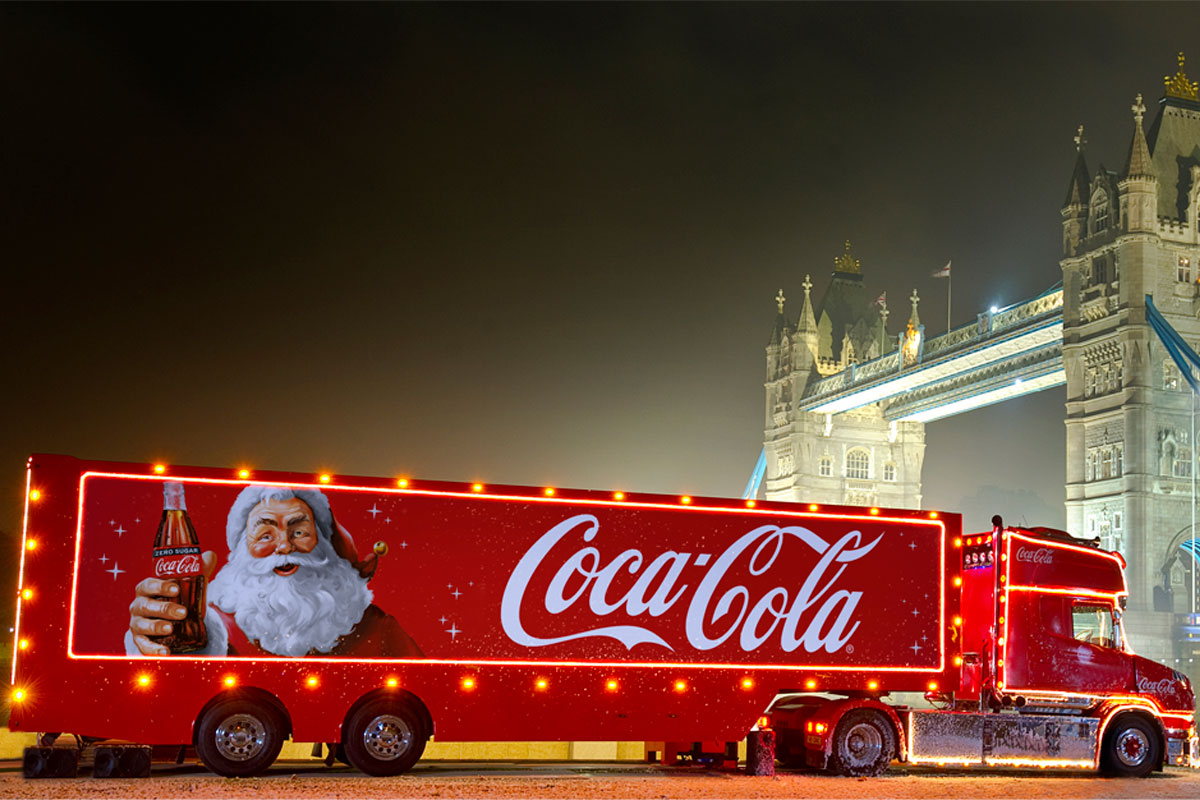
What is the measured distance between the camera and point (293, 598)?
15.6 meters

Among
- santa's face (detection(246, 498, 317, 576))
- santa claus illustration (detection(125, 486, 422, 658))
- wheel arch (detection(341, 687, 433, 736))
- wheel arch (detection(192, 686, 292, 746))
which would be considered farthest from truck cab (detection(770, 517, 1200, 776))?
santa's face (detection(246, 498, 317, 576))

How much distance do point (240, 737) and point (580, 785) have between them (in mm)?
3958

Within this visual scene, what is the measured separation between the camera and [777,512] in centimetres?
1741

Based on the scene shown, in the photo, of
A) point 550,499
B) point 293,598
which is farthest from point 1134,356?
point 293,598

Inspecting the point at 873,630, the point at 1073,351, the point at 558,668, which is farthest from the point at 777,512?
the point at 1073,351

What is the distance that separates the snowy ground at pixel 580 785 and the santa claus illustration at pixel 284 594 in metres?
1.52

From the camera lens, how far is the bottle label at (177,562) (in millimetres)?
15164

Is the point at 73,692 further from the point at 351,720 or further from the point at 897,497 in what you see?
the point at 897,497

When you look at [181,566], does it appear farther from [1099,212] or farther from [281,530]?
[1099,212]

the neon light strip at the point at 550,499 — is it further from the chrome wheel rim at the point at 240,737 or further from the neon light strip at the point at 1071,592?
the chrome wheel rim at the point at 240,737

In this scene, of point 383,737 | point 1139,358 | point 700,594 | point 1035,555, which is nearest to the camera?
point 383,737

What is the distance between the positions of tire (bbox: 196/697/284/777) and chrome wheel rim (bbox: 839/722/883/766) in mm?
7150

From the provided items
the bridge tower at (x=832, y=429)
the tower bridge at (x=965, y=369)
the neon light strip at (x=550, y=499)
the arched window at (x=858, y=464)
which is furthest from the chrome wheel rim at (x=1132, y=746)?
the arched window at (x=858, y=464)

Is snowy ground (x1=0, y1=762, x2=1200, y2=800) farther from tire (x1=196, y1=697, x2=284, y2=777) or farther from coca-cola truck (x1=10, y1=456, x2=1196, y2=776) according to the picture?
coca-cola truck (x1=10, y1=456, x2=1196, y2=776)
